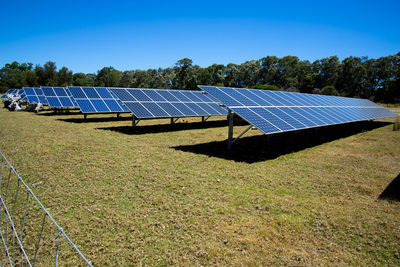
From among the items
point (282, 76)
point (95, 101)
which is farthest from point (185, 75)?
point (95, 101)

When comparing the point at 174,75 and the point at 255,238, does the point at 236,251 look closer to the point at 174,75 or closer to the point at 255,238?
the point at 255,238

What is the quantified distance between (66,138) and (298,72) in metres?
79.3

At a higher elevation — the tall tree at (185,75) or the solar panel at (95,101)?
the tall tree at (185,75)

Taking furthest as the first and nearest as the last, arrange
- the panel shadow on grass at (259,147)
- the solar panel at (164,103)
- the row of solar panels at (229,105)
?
the solar panel at (164,103)
the row of solar panels at (229,105)
the panel shadow on grass at (259,147)

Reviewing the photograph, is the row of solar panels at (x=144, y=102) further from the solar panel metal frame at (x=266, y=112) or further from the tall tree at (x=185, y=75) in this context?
the tall tree at (x=185, y=75)

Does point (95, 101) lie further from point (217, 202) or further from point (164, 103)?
point (217, 202)

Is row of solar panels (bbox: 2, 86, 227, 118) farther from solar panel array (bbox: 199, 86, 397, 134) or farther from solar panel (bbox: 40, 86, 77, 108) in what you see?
solar panel array (bbox: 199, 86, 397, 134)

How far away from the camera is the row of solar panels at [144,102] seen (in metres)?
16.3

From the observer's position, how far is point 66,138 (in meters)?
12.7

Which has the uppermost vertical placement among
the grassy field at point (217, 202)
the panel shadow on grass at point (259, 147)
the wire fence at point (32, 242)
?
the panel shadow on grass at point (259, 147)

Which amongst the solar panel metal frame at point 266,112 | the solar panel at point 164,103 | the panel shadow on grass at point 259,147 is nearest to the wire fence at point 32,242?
the panel shadow on grass at point 259,147

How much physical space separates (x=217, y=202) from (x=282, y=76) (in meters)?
78.8

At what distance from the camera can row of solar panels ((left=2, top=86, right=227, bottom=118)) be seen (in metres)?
16.3

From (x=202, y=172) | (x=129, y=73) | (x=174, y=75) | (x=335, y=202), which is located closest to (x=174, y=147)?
(x=202, y=172)
